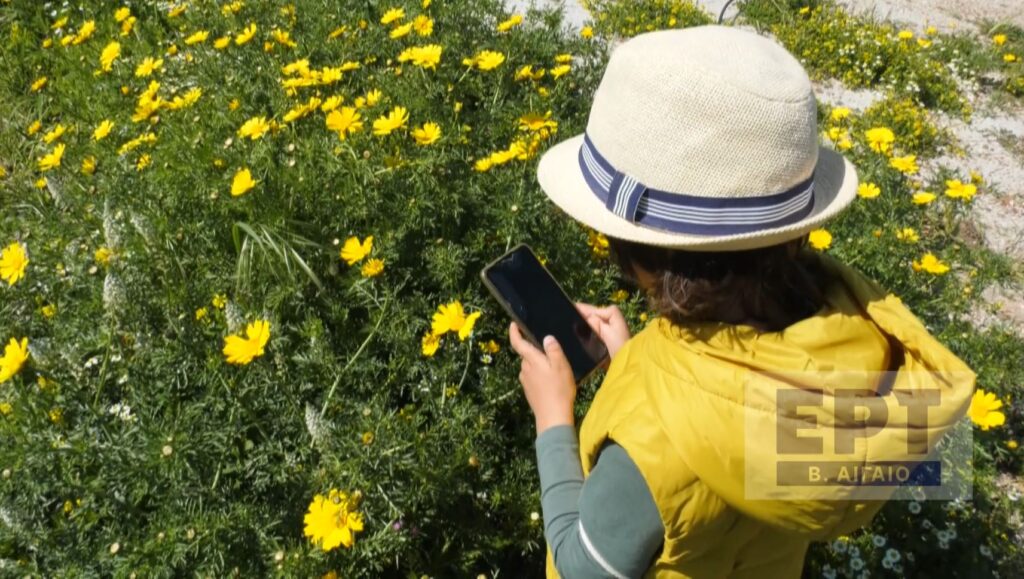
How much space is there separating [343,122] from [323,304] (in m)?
0.70

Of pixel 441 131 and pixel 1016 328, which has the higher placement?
pixel 441 131

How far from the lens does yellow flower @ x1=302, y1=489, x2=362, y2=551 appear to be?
1725mm

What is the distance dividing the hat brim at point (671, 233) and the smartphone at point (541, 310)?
391 mm

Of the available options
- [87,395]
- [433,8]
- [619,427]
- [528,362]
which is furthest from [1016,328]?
[87,395]

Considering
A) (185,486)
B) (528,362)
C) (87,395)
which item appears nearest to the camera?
(528,362)

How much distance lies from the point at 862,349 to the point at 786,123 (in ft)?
1.11

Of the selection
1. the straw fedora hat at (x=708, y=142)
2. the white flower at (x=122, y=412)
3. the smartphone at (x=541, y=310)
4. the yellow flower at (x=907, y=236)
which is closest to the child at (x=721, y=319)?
the straw fedora hat at (x=708, y=142)

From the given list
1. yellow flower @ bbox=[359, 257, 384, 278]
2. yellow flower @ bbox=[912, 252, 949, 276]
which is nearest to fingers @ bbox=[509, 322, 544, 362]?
yellow flower @ bbox=[359, 257, 384, 278]

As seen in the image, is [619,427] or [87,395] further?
[87,395]

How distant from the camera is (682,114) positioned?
97cm

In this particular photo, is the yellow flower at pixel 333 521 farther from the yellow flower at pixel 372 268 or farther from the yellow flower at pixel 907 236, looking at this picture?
the yellow flower at pixel 907 236

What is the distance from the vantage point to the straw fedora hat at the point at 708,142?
0.95 m

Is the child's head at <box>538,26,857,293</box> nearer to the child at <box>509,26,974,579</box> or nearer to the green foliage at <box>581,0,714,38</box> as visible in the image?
the child at <box>509,26,974,579</box>

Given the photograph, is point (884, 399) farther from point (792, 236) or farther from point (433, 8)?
point (433, 8)
